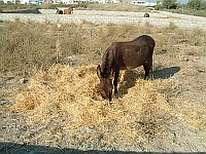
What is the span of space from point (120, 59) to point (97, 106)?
1.69 m

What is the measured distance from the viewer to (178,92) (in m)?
9.47

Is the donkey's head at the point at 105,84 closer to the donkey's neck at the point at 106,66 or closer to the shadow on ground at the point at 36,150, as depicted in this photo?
the donkey's neck at the point at 106,66

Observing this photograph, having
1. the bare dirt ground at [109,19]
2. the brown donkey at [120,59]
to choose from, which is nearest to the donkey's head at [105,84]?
the brown donkey at [120,59]

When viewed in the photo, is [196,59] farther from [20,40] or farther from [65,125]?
[65,125]

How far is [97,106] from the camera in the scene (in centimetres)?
771

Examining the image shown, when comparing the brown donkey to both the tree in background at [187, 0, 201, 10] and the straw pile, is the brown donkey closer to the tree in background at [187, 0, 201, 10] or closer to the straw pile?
the straw pile

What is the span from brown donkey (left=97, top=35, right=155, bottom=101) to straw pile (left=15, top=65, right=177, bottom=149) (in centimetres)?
42

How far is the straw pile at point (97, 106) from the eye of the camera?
270 inches

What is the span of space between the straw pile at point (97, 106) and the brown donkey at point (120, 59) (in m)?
0.42

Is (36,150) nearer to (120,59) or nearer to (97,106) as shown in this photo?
(97,106)

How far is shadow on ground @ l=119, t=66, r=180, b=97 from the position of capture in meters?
9.34

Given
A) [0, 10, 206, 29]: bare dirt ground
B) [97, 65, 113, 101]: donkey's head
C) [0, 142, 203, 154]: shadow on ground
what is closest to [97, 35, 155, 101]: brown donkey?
[97, 65, 113, 101]: donkey's head

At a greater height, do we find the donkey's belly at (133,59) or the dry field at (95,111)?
the donkey's belly at (133,59)

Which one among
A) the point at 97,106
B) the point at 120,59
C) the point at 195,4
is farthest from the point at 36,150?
the point at 195,4
